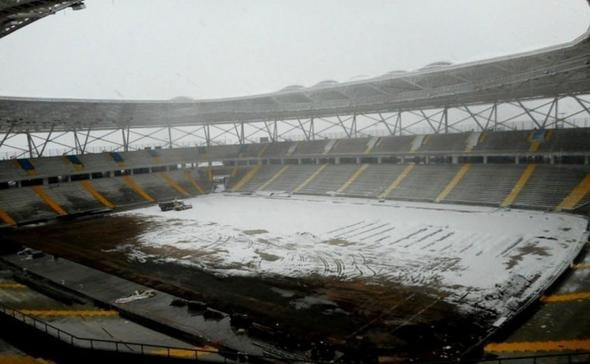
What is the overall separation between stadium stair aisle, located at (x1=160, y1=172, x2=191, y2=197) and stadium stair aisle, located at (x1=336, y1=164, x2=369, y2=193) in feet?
54.9

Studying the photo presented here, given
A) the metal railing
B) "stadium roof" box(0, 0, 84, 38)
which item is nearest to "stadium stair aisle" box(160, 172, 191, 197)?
the metal railing

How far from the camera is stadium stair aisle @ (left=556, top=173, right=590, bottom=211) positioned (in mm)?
26064

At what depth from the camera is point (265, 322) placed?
12.5 metres

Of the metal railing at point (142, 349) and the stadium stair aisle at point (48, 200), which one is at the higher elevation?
the stadium stair aisle at point (48, 200)

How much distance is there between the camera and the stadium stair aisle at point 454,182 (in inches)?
1267

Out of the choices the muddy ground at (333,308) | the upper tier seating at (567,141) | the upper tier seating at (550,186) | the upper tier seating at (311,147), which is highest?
the upper tier seating at (311,147)

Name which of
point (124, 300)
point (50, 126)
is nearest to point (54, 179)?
point (50, 126)

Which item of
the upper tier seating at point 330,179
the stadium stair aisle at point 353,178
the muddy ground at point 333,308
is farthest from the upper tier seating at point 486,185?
the muddy ground at point 333,308

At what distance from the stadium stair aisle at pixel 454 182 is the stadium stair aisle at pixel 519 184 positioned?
4380 mm

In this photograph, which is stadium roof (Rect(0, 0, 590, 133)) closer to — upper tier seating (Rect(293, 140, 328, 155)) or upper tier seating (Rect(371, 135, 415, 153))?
upper tier seating (Rect(371, 135, 415, 153))

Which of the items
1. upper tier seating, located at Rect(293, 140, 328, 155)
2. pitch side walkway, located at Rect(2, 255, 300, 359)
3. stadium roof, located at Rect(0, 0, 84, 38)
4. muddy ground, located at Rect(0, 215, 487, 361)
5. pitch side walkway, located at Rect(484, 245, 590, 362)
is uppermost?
stadium roof, located at Rect(0, 0, 84, 38)

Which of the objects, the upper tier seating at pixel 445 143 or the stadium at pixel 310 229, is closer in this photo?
the stadium at pixel 310 229

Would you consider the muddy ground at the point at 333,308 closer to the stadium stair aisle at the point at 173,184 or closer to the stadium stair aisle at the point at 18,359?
the stadium stair aisle at the point at 18,359

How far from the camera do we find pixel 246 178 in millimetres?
47312
